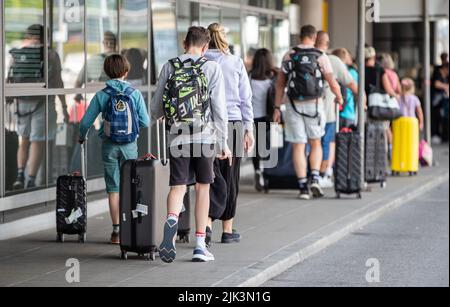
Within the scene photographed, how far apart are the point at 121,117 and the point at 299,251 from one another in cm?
192

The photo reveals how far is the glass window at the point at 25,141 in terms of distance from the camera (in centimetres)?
1175

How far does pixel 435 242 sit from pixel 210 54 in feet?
10.6

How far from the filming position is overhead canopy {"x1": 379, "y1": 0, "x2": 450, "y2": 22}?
805 inches

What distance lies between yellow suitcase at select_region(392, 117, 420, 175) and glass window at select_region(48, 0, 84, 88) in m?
6.93

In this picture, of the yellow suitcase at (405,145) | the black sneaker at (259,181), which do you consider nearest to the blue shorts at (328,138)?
the black sneaker at (259,181)

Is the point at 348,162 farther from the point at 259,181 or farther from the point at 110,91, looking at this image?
the point at 110,91

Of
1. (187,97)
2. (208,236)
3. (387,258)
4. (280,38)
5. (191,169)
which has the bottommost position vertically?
(387,258)

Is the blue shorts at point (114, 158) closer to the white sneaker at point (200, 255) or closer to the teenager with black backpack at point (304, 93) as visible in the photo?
the white sneaker at point (200, 255)

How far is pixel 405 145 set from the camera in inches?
747

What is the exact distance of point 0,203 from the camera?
1138 cm

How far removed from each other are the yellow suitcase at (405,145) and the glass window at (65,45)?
6.93 m

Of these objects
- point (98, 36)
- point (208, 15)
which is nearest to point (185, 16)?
point (208, 15)
